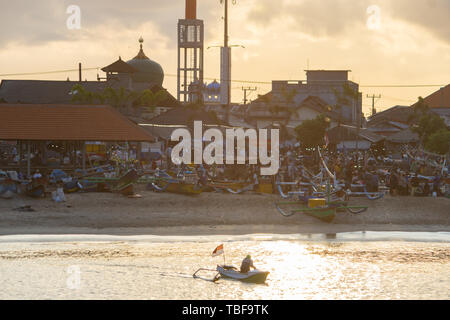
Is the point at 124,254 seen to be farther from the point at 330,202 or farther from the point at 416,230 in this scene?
the point at 416,230

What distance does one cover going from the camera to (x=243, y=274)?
20328 mm

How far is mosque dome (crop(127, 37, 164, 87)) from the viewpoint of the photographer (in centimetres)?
11556

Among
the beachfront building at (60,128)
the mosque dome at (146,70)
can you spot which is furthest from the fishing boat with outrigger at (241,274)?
the mosque dome at (146,70)

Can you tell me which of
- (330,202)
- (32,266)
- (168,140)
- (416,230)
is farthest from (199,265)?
(168,140)

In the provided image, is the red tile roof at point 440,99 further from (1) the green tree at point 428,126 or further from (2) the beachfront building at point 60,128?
(2) the beachfront building at point 60,128

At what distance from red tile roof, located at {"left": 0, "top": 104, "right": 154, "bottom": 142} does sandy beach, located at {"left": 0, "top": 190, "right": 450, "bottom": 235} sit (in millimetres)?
5492

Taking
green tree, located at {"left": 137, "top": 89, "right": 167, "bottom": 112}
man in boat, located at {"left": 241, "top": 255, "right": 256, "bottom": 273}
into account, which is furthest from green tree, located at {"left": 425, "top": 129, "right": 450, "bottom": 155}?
→ man in boat, located at {"left": 241, "top": 255, "right": 256, "bottom": 273}

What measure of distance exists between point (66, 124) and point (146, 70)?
7776 centimetres

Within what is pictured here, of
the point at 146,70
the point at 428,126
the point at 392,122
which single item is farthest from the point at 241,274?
the point at 146,70

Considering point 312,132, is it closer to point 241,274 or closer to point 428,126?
point 428,126

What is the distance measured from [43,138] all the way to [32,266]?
16.6 metres

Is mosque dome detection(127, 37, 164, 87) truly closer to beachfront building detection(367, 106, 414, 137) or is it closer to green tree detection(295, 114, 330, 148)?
beachfront building detection(367, 106, 414, 137)

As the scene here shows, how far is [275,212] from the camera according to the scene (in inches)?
1236

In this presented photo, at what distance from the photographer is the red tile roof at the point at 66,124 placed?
3816cm
